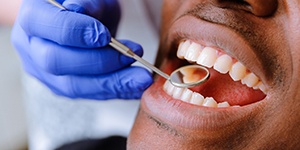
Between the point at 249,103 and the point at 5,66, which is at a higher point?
the point at 249,103

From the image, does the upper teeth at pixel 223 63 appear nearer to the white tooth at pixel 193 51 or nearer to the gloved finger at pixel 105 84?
the white tooth at pixel 193 51

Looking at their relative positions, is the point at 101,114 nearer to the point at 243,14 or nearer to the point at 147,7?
the point at 147,7

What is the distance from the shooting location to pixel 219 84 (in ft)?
3.65

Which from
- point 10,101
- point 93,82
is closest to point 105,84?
point 93,82

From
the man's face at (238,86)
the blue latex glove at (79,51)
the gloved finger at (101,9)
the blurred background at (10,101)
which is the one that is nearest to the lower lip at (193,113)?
the man's face at (238,86)

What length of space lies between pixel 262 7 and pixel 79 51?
0.43 m

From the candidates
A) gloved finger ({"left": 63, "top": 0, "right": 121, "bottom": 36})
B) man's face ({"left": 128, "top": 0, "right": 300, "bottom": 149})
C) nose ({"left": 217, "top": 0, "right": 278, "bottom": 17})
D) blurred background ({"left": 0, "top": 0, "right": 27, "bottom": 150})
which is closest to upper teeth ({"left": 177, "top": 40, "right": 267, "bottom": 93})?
man's face ({"left": 128, "top": 0, "right": 300, "bottom": 149})

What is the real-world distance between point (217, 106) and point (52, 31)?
0.40 meters

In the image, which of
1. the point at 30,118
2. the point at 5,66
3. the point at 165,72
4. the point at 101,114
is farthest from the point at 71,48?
the point at 5,66

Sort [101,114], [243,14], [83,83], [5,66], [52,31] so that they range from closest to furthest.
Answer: [243,14] < [52,31] < [83,83] < [101,114] < [5,66]

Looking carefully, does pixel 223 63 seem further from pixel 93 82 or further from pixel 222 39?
pixel 93 82

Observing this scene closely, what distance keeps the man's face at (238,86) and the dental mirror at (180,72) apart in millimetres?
35

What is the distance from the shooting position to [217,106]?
1.04 meters

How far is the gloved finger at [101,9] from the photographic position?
1118 millimetres
